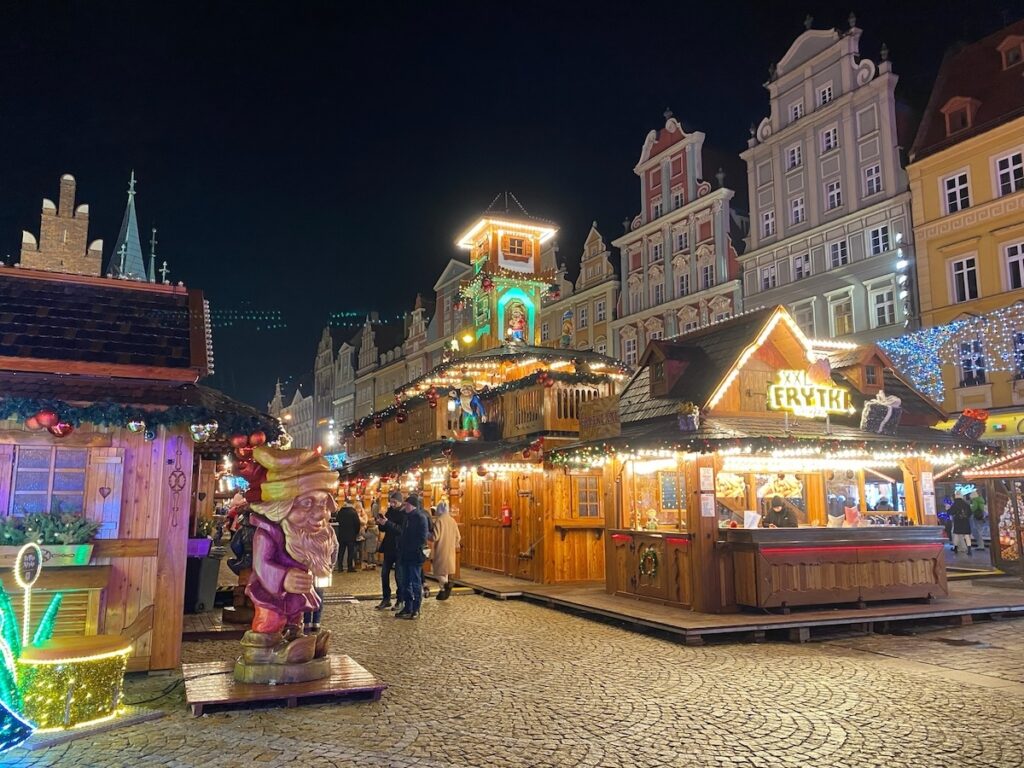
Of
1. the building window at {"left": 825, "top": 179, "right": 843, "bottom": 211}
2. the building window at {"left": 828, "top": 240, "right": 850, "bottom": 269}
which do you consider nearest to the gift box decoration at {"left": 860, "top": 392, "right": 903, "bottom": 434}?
the building window at {"left": 828, "top": 240, "right": 850, "bottom": 269}

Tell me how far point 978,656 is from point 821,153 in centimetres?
2446

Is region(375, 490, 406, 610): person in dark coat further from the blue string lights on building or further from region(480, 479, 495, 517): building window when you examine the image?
the blue string lights on building

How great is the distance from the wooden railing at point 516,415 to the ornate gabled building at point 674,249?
47.3ft

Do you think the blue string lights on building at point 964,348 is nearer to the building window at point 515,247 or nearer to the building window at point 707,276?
the building window at point 707,276

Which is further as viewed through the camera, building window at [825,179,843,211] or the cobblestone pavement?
building window at [825,179,843,211]

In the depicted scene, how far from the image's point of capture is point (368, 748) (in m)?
5.73

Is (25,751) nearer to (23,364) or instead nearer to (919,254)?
A: (23,364)

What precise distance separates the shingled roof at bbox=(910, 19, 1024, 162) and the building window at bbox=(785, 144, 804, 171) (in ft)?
15.2

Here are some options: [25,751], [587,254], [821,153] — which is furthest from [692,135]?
[25,751]

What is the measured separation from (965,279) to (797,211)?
763 centimetres

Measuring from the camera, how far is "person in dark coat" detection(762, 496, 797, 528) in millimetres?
13133

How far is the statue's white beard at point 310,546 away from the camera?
730 cm

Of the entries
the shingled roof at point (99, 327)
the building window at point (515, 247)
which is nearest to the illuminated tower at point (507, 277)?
the building window at point (515, 247)

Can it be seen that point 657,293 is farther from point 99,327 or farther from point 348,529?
point 99,327
